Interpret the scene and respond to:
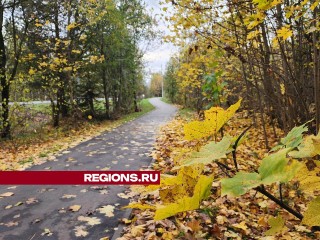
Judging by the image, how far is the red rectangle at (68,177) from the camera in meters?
5.85

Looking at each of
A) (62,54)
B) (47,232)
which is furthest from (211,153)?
(62,54)

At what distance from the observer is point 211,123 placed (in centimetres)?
85

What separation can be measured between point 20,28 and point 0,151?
248 inches

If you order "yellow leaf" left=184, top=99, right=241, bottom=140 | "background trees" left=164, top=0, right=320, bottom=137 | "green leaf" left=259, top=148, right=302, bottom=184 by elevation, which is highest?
"background trees" left=164, top=0, right=320, bottom=137

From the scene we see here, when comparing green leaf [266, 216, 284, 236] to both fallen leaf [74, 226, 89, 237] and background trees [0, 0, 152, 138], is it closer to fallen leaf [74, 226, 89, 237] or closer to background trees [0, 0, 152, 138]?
fallen leaf [74, 226, 89, 237]

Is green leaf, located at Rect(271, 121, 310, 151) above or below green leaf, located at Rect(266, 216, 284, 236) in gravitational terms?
above

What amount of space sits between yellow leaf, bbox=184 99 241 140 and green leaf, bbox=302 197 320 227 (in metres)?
0.30

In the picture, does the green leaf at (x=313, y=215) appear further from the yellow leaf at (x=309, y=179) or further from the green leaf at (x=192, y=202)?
the green leaf at (x=192, y=202)

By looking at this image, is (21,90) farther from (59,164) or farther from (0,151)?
(59,164)

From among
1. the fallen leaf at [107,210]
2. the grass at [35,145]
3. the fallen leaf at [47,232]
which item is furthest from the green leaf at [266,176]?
the grass at [35,145]

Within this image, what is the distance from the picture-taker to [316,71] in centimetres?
373

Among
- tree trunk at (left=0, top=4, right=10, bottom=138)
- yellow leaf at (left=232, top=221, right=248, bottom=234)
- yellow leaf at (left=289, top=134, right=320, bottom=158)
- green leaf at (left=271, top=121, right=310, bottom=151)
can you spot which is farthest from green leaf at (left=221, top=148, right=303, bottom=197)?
tree trunk at (left=0, top=4, right=10, bottom=138)

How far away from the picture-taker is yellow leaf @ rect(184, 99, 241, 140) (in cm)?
84

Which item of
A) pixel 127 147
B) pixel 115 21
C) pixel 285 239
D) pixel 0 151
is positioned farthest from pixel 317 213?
pixel 115 21
